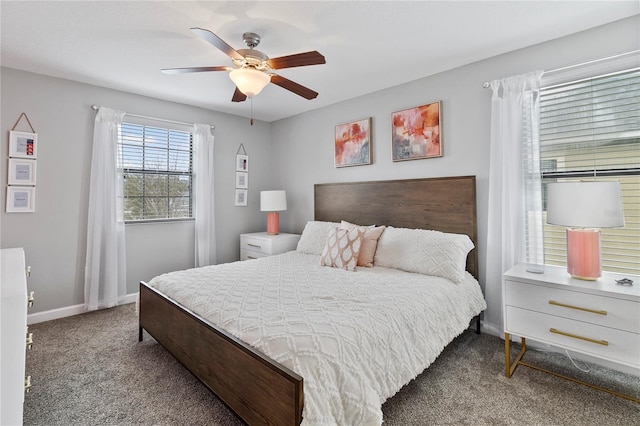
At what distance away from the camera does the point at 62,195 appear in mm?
3066

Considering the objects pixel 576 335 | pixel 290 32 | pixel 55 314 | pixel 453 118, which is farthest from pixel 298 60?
pixel 55 314

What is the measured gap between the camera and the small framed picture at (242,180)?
4426mm

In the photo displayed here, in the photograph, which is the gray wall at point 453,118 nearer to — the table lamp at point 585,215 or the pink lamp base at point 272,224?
the pink lamp base at point 272,224

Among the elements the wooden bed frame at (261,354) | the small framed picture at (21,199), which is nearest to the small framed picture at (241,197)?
the wooden bed frame at (261,354)

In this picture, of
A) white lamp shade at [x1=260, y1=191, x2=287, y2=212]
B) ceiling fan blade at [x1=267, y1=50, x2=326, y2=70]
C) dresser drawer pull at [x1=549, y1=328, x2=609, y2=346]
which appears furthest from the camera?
white lamp shade at [x1=260, y1=191, x2=287, y2=212]

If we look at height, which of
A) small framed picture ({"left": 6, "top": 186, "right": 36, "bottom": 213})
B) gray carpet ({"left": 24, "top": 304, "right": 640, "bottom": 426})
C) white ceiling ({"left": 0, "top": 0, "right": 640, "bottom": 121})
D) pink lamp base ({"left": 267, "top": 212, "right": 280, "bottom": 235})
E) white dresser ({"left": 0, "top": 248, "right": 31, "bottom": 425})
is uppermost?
white ceiling ({"left": 0, "top": 0, "right": 640, "bottom": 121})

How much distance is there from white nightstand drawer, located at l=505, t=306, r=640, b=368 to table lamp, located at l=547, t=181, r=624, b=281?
33 cm

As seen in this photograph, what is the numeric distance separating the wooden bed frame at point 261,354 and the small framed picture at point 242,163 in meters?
1.23

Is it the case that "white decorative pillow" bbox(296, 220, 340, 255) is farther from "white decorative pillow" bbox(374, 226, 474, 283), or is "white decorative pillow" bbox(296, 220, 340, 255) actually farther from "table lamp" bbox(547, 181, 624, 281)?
"table lamp" bbox(547, 181, 624, 281)

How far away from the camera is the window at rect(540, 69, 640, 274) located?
206 centimetres

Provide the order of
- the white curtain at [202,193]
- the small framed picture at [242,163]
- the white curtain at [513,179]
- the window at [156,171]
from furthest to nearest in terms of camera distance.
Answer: the small framed picture at [242,163]
the white curtain at [202,193]
the window at [156,171]
the white curtain at [513,179]

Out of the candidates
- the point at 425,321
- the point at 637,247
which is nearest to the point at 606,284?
the point at 637,247

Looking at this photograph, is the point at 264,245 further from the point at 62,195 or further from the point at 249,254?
the point at 62,195

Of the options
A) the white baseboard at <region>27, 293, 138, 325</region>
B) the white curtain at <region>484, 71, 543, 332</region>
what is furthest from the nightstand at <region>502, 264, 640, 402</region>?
the white baseboard at <region>27, 293, 138, 325</region>
